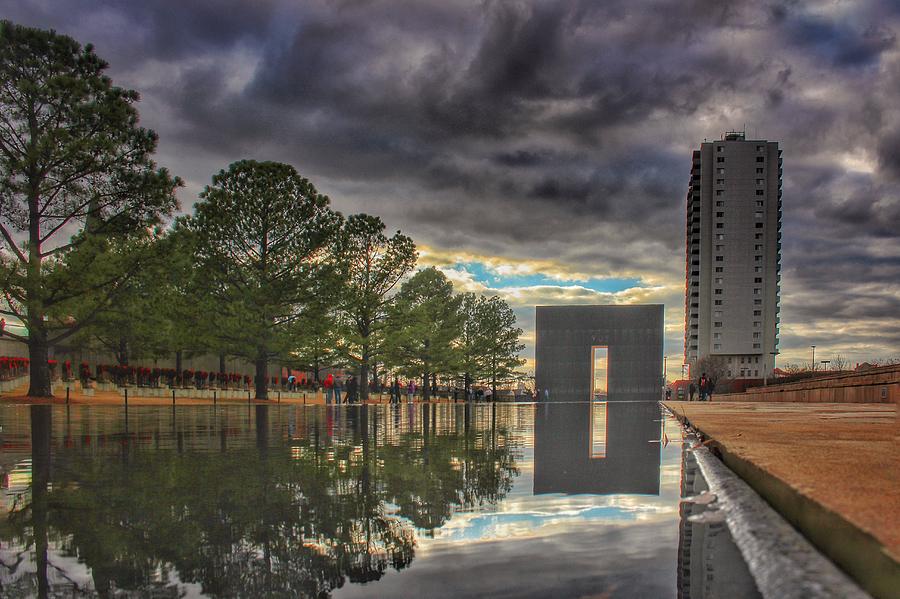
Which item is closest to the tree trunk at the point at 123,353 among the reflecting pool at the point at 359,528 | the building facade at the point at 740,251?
the reflecting pool at the point at 359,528

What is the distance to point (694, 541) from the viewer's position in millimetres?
3062

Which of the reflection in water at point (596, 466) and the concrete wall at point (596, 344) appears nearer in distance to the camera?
the reflection in water at point (596, 466)

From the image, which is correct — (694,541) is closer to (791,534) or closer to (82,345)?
(791,534)

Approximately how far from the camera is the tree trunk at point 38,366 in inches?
1087

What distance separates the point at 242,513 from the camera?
13.0ft

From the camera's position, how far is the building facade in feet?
432

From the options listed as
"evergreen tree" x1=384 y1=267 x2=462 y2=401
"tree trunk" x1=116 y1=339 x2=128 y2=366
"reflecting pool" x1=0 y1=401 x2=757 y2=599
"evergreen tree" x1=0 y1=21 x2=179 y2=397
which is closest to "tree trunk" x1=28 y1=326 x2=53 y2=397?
"evergreen tree" x1=0 y1=21 x2=179 y2=397

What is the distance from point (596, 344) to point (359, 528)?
76.1 metres

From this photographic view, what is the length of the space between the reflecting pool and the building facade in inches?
5238

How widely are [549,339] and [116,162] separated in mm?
55744

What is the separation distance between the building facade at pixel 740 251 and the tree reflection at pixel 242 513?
133 meters

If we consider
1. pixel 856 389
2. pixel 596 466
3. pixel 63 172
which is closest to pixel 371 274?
pixel 63 172

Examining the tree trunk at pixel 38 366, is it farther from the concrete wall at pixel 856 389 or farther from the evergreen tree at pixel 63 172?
the concrete wall at pixel 856 389

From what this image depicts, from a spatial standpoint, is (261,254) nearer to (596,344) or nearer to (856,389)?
(856,389)
